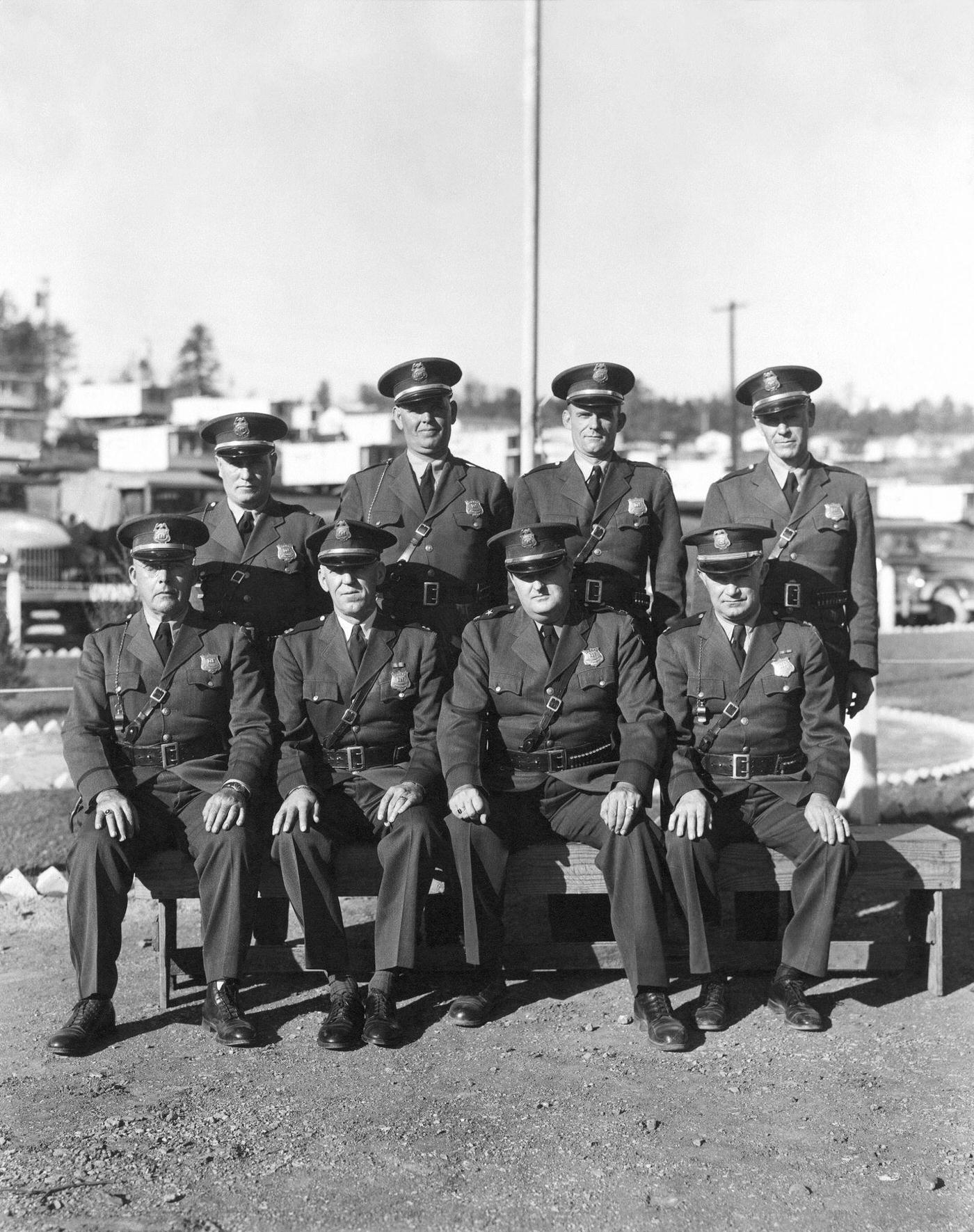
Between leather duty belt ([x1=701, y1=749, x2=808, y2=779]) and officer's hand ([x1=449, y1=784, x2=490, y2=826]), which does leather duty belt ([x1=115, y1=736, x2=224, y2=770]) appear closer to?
officer's hand ([x1=449, y1=784, x2=490, y2=826])

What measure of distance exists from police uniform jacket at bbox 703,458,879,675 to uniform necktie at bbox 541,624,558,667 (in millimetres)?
842

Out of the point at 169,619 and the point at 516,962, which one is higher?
the point at 169,619

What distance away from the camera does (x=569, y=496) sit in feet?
17.4

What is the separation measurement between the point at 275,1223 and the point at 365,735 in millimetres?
2034

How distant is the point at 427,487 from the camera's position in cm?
541

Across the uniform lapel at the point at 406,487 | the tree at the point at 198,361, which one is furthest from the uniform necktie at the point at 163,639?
the tree at the point at 198,361

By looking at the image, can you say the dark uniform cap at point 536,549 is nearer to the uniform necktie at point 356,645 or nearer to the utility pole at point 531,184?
the uniform necktie at point 356,645

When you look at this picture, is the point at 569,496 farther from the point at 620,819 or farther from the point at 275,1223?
the point at 275,1223

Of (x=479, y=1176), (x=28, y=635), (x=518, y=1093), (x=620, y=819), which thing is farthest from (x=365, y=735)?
(x=28, y=635)

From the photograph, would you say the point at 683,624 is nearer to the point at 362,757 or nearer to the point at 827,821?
the point at 827,821

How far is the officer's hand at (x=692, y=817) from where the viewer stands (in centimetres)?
442

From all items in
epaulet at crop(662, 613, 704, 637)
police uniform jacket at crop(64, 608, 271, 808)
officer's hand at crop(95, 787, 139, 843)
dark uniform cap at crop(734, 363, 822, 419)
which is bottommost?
officer's hand at crop(95, 787, 139, 843)

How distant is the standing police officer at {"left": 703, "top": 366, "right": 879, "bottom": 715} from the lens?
16.8 ft

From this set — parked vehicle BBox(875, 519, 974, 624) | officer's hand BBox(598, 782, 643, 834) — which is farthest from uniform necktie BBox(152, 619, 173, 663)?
parked vehicle BBox(875, 519, 974, 624)
